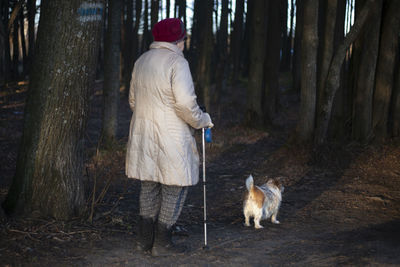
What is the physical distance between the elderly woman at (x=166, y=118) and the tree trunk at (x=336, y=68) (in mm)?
5592

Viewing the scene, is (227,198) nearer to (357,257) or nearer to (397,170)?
(357,257)

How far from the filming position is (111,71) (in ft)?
34.4

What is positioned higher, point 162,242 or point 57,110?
point 57,110

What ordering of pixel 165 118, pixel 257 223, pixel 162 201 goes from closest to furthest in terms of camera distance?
pixel 165 118, pixel 162 201, pixel 257 223

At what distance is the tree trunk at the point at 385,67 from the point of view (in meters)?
10.3

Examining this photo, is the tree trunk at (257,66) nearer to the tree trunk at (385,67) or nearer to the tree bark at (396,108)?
the tree trunk at (385,67)

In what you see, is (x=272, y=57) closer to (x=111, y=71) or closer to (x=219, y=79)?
(x=111, y=71)

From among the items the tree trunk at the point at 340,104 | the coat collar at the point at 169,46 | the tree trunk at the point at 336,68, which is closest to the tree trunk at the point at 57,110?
the coat collar at the point at 169,46

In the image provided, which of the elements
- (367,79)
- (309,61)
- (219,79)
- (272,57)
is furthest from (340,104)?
(219,79)

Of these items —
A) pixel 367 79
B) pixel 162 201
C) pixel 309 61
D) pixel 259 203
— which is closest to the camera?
pixel 162 201

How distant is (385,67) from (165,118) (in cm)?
778

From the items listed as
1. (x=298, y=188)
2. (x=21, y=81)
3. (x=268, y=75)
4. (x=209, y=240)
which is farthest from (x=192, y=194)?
(x=21, y=81)

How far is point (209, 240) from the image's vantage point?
5.23 m

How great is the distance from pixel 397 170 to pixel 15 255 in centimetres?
725
